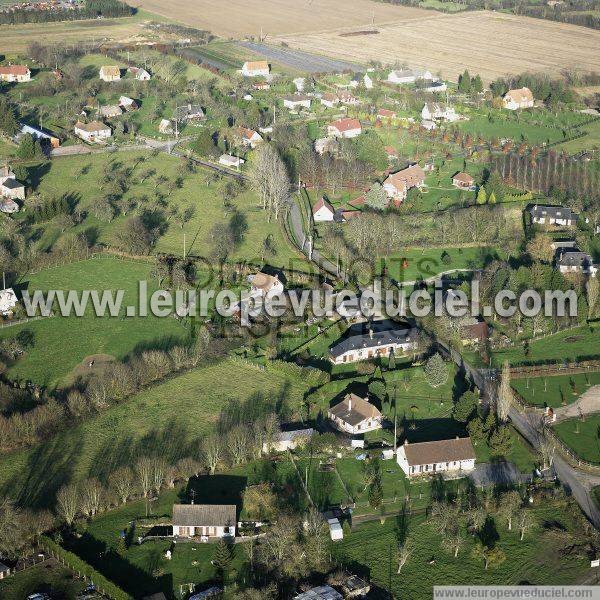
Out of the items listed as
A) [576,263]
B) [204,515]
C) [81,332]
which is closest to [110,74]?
[81,332]

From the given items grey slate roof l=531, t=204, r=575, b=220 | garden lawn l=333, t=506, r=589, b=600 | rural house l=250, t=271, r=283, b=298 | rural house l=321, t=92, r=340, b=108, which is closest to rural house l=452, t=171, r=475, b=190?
grey slate roof l=531, t=204, r=575, b=220

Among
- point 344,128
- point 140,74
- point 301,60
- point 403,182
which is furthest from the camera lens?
point 301,60

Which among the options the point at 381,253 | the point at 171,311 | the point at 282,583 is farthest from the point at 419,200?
the point at 282,583

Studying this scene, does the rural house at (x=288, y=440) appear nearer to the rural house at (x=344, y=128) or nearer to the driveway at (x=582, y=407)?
the driveway at (x=582, y=407)

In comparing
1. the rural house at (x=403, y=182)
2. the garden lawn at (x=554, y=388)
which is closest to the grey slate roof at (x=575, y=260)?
the garden lawn at (x=554, y=388)

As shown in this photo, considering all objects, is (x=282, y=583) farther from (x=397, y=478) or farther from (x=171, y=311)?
(x=171, y=311)

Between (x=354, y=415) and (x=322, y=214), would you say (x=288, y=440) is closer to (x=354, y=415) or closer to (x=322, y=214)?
(x=354, y=415)

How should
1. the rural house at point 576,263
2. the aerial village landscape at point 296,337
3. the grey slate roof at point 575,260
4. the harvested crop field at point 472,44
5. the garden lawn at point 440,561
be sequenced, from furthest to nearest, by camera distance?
the harvested crop field at point 472,44
the grey slate roof at point 575,260
the rural house at point 576,263
the aerial village landscape at point 296,337
the garden lawn at point 440,561
